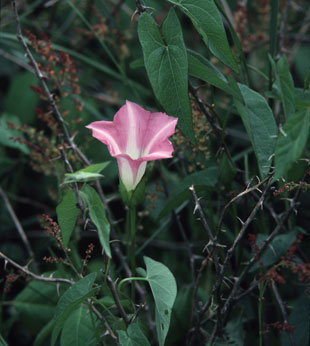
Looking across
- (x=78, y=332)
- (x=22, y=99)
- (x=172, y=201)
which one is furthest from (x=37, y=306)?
(x=22, y=99)

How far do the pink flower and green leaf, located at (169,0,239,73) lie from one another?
0.14 m

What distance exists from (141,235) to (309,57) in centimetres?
85

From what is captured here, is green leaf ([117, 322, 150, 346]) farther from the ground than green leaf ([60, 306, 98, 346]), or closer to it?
farther from the ground

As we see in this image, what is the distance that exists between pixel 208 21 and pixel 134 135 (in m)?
0.21

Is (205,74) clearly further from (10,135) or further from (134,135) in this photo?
(10,135)

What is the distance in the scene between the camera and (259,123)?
768 millimetres

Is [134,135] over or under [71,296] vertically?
over

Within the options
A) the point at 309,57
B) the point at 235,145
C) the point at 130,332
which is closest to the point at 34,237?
the point at 235,145

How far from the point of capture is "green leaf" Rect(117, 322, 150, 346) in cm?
Answer: 60

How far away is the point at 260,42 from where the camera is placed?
1455mm

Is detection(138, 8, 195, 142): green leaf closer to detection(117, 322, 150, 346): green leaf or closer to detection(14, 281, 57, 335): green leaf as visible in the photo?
detection(117, 322, 150, 346): green leaf

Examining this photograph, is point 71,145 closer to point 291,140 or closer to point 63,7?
point 291,140

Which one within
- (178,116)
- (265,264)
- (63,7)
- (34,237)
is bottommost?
(34,237)

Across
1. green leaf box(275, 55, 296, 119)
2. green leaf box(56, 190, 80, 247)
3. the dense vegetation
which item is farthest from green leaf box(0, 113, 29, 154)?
green leaf box(275, 55, 296, 119)
